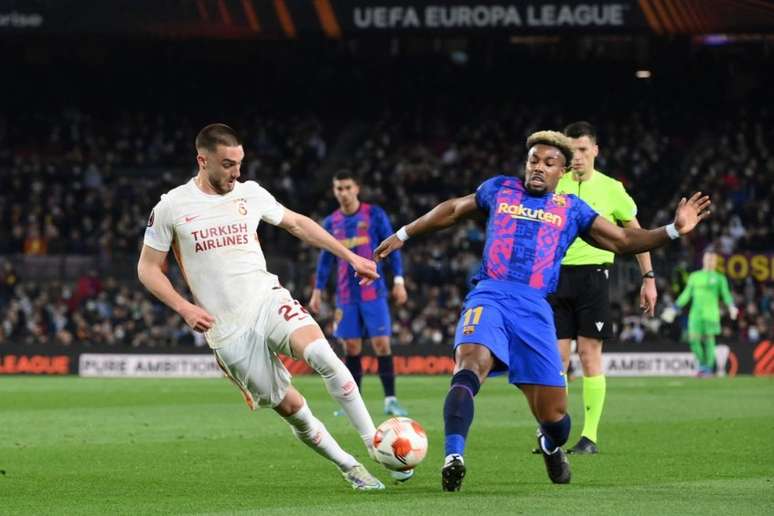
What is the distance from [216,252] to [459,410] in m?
1.79

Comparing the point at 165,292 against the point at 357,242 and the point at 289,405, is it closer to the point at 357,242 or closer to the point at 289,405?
the point at 289,405

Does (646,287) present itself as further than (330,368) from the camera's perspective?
Yes

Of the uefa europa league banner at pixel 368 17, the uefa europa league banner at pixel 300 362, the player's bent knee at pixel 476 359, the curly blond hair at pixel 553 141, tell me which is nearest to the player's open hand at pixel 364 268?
the player's bent knee at pixel 476 359

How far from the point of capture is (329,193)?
37.7 meters

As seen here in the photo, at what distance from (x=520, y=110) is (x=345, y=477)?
32382mm

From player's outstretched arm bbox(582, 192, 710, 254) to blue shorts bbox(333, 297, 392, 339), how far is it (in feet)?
25.6

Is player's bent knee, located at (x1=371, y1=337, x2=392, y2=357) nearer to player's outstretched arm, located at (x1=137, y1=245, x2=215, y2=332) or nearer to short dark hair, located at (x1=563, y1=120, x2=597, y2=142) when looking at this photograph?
short dark hair, located at (x1=563, y1=120, x2=597, y2=142)

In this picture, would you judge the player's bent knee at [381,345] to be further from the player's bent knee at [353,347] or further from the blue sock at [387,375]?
the player's bent knee at [353,347]

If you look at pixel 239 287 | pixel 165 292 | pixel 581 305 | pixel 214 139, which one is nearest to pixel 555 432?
pixel 239 287

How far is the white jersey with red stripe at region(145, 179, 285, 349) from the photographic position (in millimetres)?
8945

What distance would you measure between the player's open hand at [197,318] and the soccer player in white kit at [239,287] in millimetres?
150

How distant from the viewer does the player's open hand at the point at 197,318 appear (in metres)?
8.56

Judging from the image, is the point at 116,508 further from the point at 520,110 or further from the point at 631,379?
the point at 520,110

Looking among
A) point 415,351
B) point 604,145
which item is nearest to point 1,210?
point 415,351
